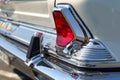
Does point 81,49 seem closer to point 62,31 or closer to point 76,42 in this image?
point 76,42

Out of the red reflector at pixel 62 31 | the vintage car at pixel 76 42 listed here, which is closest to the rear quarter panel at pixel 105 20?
→ the vintage car at pixel 76 42

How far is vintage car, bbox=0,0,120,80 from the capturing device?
8.70 feet

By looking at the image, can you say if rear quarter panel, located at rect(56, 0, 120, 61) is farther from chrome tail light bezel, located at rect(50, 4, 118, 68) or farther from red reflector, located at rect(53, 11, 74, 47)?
red reflector, located at rect(53, 11, 74, 47)

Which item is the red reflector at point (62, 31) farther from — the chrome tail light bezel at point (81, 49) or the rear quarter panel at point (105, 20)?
the rear quarter panel at point (105, 20)

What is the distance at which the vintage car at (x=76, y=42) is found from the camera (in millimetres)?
2652

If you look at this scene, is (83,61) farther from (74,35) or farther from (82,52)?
(74,35)

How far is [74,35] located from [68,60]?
8.3 inches

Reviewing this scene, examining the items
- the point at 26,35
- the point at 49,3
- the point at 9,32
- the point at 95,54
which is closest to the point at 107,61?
the point at 95,54

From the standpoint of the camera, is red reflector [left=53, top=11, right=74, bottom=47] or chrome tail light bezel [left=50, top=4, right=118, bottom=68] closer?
chrome tail light bezel [left=50, top=4, right=118, bottom=68]

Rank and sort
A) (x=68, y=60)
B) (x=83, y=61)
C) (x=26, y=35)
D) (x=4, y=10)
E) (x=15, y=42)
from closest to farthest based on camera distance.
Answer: (x=83, y=61), (x=68, y=60), (x=26, y=35), (x=15, y=42), (x=4, y=10)

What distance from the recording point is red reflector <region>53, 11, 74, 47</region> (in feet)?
9.37

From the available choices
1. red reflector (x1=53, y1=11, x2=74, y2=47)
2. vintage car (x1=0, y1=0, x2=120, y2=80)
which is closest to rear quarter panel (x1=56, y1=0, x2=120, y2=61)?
vintage car (x1=0, y1=0, x2=120, y2=80)

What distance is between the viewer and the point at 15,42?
4.03 metres

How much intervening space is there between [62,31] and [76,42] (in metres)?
0.21
